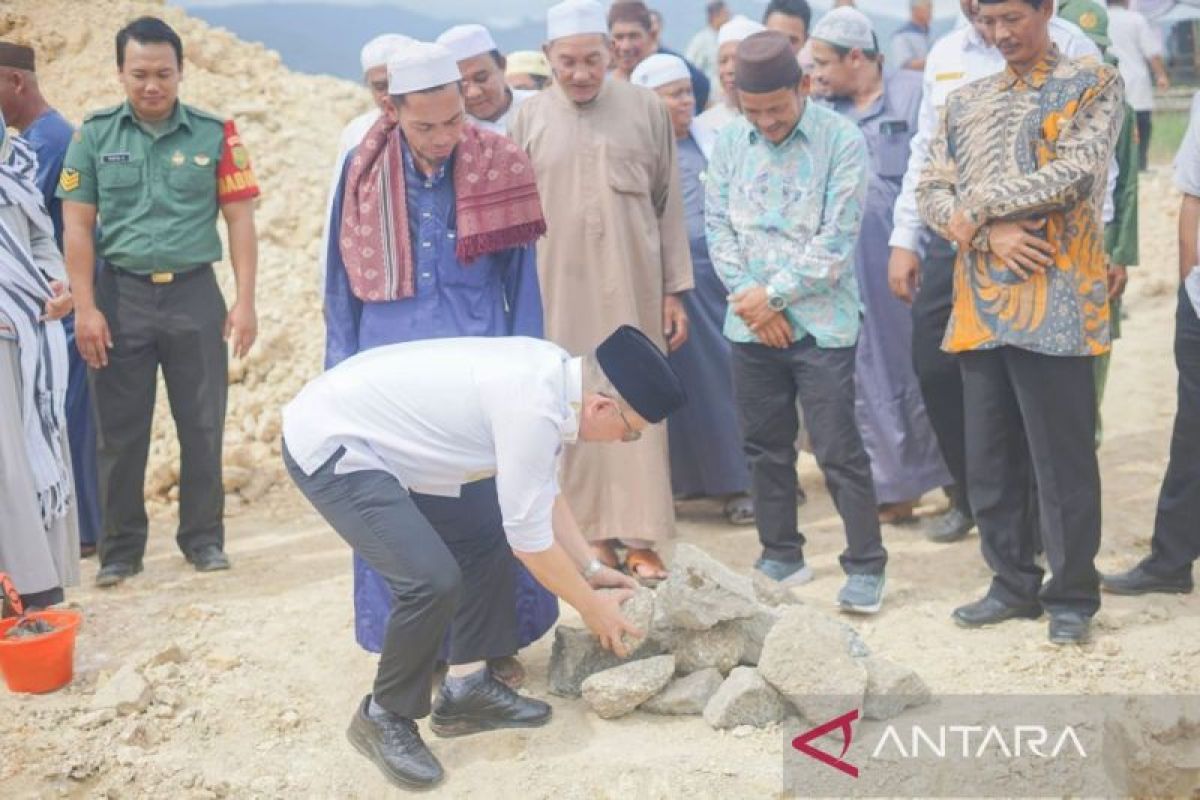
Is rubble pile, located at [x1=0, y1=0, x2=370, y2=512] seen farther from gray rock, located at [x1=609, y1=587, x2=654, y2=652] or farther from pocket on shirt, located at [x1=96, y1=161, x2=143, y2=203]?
gray rock, located at [x1=609, y1=587, x2=654, y2=652]

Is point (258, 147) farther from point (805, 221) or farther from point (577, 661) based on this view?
point (577, 661)

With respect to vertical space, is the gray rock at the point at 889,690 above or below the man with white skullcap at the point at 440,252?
below

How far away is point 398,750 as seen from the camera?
352 centimetres

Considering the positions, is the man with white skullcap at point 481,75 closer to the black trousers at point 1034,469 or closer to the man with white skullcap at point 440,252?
the man with white skullcap at point 440,252

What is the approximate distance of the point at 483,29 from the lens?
5.30 m

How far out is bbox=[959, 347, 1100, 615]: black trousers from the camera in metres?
3.97

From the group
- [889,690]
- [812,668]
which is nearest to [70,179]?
[812,668]

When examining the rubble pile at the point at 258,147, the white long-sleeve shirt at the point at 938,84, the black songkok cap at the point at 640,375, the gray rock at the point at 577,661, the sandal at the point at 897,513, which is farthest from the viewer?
the rubble pile at the point at 258,147

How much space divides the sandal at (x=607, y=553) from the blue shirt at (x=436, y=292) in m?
1.20

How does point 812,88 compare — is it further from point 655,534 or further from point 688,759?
point 688,759

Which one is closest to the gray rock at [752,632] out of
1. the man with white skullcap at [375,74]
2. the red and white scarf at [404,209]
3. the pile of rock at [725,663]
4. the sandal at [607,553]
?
the pile of rock at [725,663]

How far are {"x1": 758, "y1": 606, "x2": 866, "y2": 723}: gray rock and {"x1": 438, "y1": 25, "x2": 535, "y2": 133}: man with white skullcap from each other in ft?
7.82

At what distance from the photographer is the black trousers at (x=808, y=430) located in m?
4.44

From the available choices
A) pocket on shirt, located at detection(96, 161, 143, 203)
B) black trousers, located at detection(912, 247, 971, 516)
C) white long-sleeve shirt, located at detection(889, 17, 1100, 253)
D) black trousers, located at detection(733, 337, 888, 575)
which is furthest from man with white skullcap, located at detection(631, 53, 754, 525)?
pocket on shirt, located at detection(96, 161, 143, 203)
